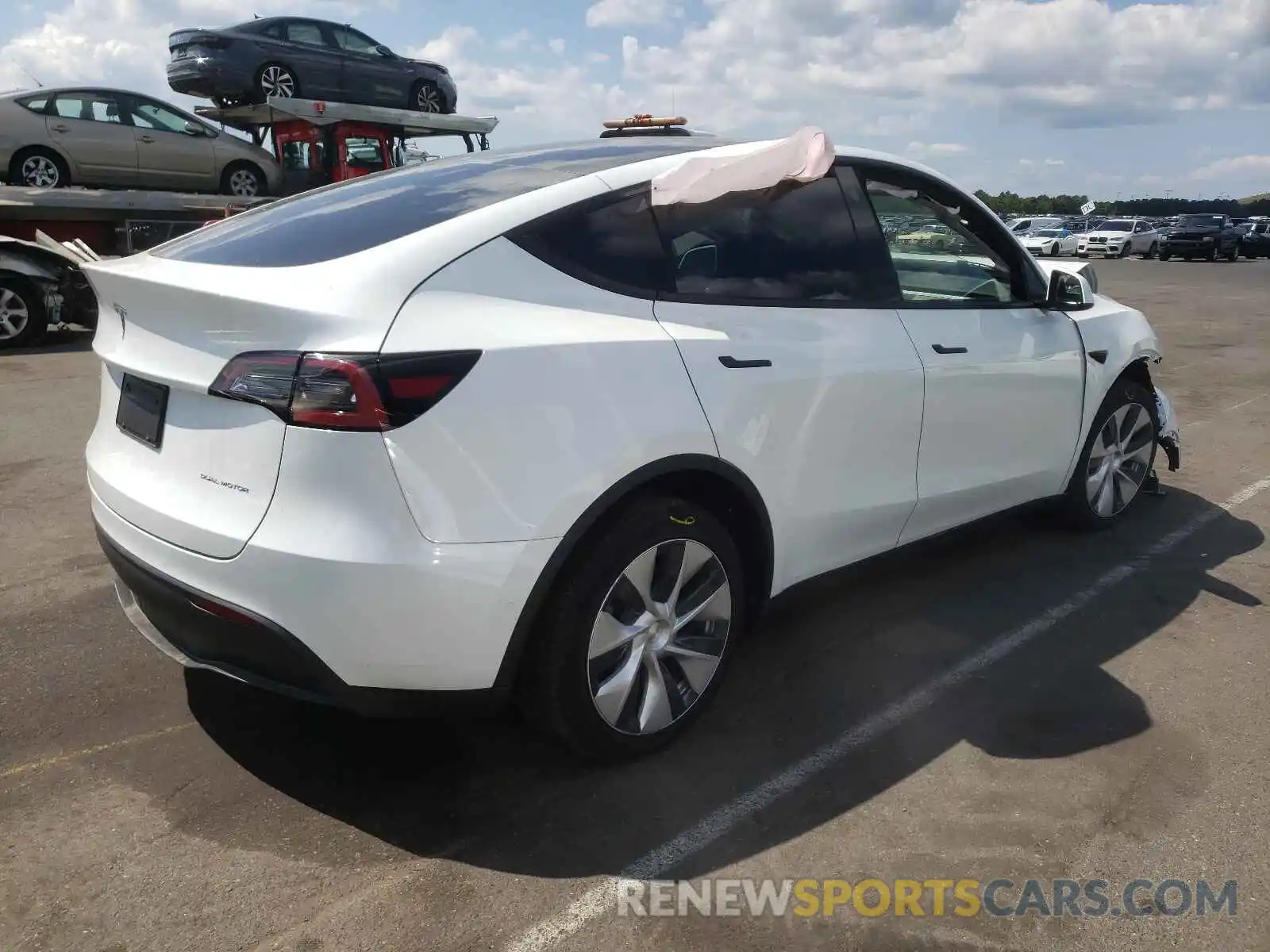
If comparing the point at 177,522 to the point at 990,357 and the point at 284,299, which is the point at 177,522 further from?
the point at 990,357

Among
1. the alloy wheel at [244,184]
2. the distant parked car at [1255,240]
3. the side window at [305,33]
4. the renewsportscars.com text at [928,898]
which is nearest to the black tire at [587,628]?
the renewsportscars.com text at [928,898]

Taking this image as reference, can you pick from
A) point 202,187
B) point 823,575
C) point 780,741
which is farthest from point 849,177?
point 202,187

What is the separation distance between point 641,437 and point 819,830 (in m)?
1.14

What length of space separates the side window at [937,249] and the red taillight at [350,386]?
1.92m

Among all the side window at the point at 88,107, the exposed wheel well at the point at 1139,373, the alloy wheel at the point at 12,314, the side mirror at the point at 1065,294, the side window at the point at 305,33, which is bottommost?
the alloy wheel at the point at 12,314

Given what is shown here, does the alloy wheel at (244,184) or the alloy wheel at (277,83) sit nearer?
the alloy wheel at (244,184)

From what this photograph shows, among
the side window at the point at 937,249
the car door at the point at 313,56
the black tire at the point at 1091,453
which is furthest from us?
the car door at the point at 313,56

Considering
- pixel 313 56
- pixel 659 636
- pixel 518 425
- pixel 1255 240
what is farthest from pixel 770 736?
pixel 1255 240

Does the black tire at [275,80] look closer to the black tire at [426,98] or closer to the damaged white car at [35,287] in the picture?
the black tire at [426,98]

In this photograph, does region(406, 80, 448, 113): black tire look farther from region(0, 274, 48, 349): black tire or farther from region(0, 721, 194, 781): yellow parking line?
region(0, 721, 194, 781): yellow parking line

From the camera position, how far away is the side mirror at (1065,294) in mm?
4285

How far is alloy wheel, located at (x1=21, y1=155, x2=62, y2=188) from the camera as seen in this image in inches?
446

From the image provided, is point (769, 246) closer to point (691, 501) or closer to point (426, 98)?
point (691, 501)

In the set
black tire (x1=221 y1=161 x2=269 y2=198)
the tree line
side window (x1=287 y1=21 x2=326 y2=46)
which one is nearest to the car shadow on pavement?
black tire (x1=221 y1=161 x2=269 y2=198)
